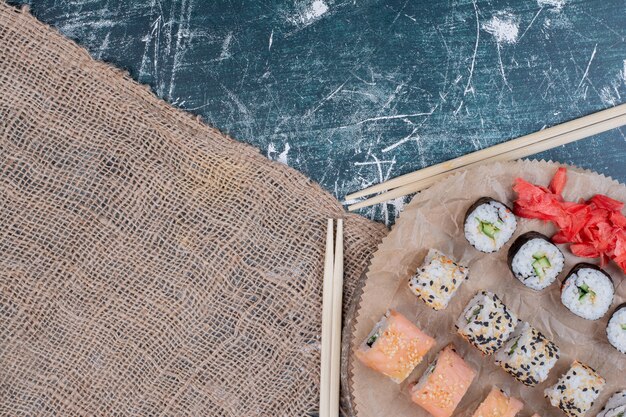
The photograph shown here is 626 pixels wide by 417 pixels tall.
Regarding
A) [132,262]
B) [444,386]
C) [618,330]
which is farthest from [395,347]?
[132,262]

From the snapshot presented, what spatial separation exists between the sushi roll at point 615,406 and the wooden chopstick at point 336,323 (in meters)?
1.29

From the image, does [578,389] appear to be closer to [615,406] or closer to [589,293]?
[615,406]

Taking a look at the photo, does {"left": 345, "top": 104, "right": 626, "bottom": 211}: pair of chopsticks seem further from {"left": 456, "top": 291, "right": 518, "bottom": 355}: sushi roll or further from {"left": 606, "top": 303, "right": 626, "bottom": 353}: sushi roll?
{"left": 606, "top": 303, "right": 626, "bottom": 353}: sushi roll

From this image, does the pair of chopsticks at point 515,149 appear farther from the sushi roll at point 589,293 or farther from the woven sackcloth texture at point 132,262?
the sushi roll at point 589,293

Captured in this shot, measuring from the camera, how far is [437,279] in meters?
2.97

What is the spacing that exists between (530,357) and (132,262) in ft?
6.71

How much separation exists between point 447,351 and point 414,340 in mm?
195

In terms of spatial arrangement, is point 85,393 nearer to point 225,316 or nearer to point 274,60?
point 225,316

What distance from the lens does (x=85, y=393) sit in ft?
11.0

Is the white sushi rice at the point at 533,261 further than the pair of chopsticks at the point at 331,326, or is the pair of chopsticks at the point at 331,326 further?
the pair of chopsticks at the point at 331,326

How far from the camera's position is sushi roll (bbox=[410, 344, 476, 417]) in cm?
299

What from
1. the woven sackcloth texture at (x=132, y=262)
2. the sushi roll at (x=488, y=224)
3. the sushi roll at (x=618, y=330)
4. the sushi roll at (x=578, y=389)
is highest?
the sushi roll at (x=488, y=224)

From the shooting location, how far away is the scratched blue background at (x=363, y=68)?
3.40 m

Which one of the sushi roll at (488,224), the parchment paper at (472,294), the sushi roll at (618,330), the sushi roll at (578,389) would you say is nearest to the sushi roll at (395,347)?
the parchment paper at (472,294)
